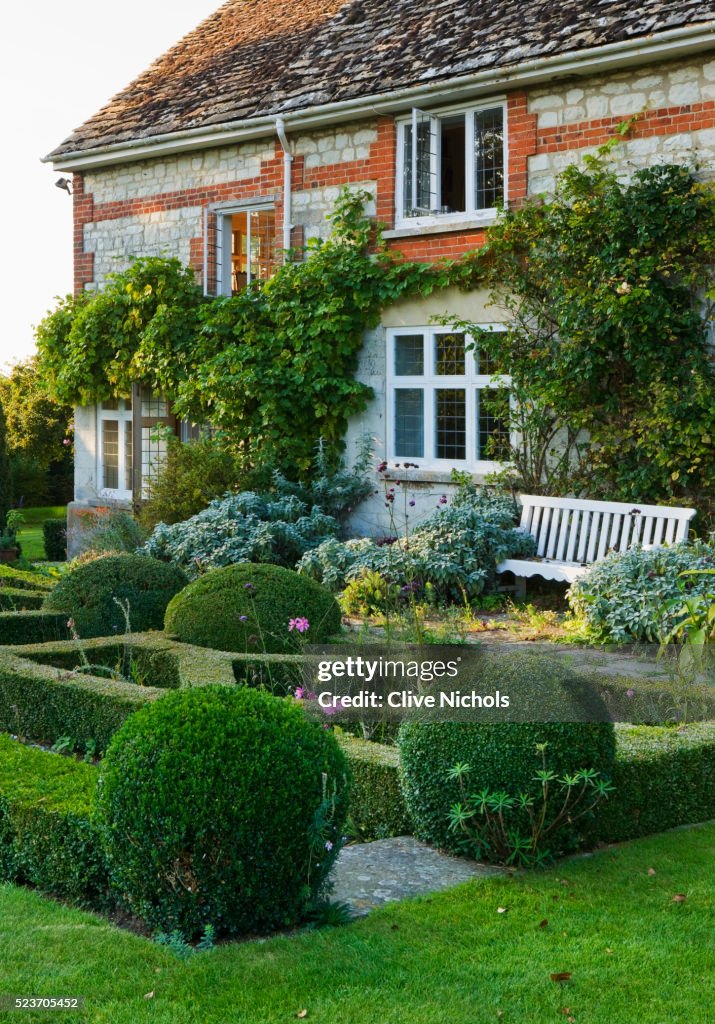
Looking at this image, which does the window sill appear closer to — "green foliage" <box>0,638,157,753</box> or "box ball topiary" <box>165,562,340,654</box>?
"box ball topiary" <box>165,562,340,654</box>

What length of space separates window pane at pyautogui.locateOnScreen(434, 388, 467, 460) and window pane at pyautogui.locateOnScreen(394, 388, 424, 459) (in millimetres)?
228

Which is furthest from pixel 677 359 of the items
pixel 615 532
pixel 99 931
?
pixel 99 931

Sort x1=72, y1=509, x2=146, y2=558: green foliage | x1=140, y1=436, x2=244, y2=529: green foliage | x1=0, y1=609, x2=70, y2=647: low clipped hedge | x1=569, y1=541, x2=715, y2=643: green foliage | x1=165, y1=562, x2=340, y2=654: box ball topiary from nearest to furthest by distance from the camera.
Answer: x1=165, y1=562, x2=340, y2=654: box ball topiary → x1=569, y1=541, x2=715, y2=643: green foliage → x1=0, y1=609, x2=70, y2=647: low clipped hedge → x1=140, y1=436, x2=244, y2=529: green foliage → x1=72, y1=509, x2=146, y2=558: green foliage

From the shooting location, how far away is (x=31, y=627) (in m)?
8.32

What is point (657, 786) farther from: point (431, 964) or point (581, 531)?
point (581, 531)

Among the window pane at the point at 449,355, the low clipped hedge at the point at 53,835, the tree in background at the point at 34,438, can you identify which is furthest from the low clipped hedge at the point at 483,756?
the tree in background at the point at 34,438

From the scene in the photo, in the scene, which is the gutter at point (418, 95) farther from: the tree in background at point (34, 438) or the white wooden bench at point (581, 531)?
the tree in background at point (34, 438)

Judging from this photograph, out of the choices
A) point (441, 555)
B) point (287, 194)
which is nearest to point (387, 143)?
point (287, 194)

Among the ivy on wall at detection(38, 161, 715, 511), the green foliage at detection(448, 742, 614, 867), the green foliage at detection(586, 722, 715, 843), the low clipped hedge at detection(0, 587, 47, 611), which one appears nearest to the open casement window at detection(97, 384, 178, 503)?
the ivy on wall at detection(38, 161, 715, 511)

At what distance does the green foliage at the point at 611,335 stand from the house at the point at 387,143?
0.47 meters

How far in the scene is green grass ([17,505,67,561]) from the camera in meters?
19.7

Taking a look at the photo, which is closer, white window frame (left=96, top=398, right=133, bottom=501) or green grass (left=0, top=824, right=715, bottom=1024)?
green grass (left=0, top=824, right=715, bottom=1024)

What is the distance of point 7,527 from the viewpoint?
54.3 ft

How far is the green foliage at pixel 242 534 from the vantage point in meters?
11.4
